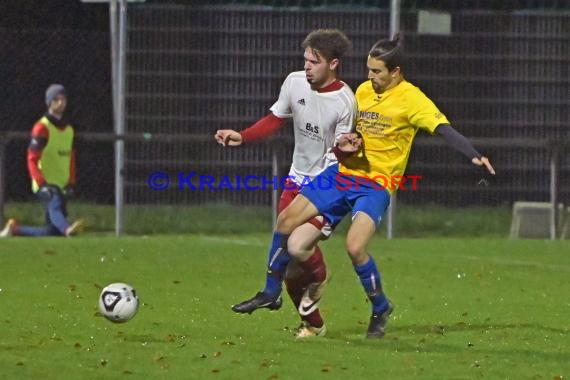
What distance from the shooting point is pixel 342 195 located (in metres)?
10.9

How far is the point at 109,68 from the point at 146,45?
37.6 inches

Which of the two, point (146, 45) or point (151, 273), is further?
point (146, 45)

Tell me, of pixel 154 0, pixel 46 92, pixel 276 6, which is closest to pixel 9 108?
pixel 46 92

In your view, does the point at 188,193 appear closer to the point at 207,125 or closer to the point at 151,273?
the point at 207,125

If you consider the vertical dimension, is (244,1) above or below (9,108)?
above

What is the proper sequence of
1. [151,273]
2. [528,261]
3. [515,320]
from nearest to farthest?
[515,320]
[151,273]
[528,261]

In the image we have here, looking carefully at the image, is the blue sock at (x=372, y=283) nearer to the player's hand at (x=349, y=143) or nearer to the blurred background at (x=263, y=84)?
the player's hand at (x=349, y=143)

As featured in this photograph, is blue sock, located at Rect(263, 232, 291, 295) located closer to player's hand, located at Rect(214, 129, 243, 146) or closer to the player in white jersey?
the player in white jersey

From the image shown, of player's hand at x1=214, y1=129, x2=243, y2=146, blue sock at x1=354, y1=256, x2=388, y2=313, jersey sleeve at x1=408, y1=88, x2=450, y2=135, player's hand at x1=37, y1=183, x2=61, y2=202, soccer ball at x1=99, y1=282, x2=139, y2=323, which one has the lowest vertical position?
player's hand at x1=37, y1=183, x2=61, y2=202

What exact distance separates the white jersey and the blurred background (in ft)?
30.0

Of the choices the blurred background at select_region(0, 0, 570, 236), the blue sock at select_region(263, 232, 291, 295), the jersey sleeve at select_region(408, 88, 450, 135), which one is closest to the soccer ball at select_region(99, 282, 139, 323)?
the blue sock at select_region(263, 232, 291, 295)

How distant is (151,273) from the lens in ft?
50.3

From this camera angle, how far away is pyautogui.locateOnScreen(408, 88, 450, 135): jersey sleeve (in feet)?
35.4

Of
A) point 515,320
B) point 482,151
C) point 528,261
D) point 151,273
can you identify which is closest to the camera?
point 515,320
